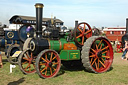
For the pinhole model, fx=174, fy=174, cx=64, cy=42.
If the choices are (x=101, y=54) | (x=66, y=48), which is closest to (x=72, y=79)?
(x=66, y=48)

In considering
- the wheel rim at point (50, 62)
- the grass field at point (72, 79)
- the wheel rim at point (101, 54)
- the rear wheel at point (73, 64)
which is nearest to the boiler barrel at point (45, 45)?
the wheel rim at point (50, 62)

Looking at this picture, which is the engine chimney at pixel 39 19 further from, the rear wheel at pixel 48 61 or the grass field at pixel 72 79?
the grass field at pixel 72 79

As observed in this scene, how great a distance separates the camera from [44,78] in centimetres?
519

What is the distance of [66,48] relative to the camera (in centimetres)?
601

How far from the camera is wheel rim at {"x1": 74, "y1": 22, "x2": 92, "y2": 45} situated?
5.97 metres

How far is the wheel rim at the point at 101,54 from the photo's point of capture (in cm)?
602

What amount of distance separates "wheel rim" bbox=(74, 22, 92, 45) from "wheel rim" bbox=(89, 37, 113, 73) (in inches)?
15.5

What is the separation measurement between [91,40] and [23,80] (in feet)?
8.26

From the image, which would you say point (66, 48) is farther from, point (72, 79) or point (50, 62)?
point (72, 79)

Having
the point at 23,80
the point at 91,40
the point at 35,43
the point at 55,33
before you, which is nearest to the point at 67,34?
the point at 55,33

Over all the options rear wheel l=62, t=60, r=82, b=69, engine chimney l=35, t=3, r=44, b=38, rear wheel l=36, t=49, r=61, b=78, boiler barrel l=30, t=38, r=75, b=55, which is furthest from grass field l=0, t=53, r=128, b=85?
engine chimney l=35, t=3, r=44, b=38

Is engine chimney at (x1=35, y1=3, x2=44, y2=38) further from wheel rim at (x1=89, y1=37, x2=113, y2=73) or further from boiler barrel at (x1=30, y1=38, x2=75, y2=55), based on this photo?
wheel rim at (x1=89, y1=37, x2=113, y2=73)

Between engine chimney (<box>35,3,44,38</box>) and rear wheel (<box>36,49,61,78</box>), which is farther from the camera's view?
engine chimney (<box>35,3,44,38</box>)

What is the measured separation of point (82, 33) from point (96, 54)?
2.86ft
